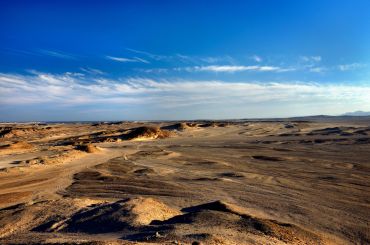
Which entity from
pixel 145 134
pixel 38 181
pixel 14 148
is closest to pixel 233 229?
pixel 38 181

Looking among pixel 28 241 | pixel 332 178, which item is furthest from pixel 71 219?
pixel 332 178

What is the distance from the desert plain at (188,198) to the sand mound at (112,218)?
26mm

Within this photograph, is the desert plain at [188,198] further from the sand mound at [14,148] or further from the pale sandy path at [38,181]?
the sand mound at [14,148]

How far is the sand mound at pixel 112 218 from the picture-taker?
9.08 m

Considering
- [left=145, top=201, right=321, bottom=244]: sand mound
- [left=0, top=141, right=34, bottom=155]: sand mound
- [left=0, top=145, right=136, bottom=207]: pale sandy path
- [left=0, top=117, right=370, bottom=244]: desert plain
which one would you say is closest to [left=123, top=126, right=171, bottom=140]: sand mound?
[left=0, top=141, right=34, bottom=155]: sand mound

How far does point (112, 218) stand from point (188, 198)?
4079 mm

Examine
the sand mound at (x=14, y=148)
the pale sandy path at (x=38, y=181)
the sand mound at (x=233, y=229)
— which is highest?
the sand mound at (x=14, y=148)

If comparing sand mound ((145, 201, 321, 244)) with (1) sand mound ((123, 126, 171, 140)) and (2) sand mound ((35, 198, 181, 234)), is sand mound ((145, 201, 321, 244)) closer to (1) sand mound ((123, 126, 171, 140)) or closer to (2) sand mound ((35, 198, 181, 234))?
(2) sand mound ((35, 198, 181, 234))

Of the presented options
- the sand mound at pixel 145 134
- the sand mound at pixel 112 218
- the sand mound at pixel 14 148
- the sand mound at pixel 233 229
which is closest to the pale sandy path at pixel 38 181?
the sand mound at pixel 112 218

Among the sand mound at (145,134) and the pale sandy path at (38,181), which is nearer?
the pale sandy path at (38,181)

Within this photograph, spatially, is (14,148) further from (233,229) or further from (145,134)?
(233,229)

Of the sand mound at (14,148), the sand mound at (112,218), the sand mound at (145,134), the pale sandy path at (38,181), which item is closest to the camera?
the sand mound at (112,218)

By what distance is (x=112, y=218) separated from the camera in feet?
31.3

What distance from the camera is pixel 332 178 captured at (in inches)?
653
